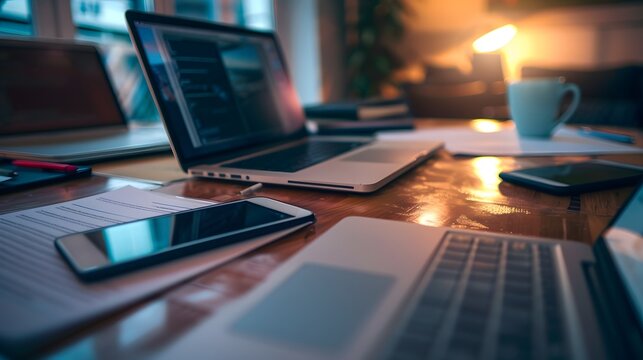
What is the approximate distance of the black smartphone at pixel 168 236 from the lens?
1.03ft

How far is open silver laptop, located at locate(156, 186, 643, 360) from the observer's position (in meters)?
0.22

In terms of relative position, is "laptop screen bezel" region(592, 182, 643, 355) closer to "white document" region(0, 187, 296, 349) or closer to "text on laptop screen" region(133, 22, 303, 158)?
"white document" region(0, 187, 296, 349)

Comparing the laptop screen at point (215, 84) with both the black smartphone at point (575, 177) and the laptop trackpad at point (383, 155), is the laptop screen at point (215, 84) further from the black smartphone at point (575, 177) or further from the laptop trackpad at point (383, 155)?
the black smartphone at point (575, 177)

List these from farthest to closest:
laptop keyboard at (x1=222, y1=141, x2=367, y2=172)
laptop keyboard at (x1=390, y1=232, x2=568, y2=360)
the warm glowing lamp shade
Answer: the warm glowing lamp shade < laptop keyboard at (x1=222, y1=141, x2=367, y2=172) < laptop keyboard at (x1=390, y1=232, x2=568, y2=360)

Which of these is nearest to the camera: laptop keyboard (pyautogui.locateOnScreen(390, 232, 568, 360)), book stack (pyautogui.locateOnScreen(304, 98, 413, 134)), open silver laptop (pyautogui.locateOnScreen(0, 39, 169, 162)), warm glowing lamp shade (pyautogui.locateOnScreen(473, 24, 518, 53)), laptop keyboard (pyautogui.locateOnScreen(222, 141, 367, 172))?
laptop keyboard (pyautogui.locateOnScreen(390, 232, 568, 360))

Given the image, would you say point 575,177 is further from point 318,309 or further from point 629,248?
point 318,309

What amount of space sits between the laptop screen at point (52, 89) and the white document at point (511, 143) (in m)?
0.69

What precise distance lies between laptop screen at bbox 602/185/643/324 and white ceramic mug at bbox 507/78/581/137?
60cm

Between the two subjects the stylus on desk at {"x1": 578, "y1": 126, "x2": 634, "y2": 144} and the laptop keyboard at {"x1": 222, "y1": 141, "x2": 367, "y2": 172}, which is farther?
the stylus on desk at {"x1": 578, "y1": 126, "x2": 634, "y2": 144}

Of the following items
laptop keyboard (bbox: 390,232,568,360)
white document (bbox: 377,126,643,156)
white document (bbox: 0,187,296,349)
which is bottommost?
laptop keyboard (bbox: 390,232,568,360)

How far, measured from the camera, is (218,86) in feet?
2.52

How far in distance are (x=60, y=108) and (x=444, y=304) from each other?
988 mm

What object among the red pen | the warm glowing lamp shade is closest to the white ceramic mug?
the warm glowing lamp shade

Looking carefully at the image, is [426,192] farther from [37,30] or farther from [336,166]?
[37,30]
